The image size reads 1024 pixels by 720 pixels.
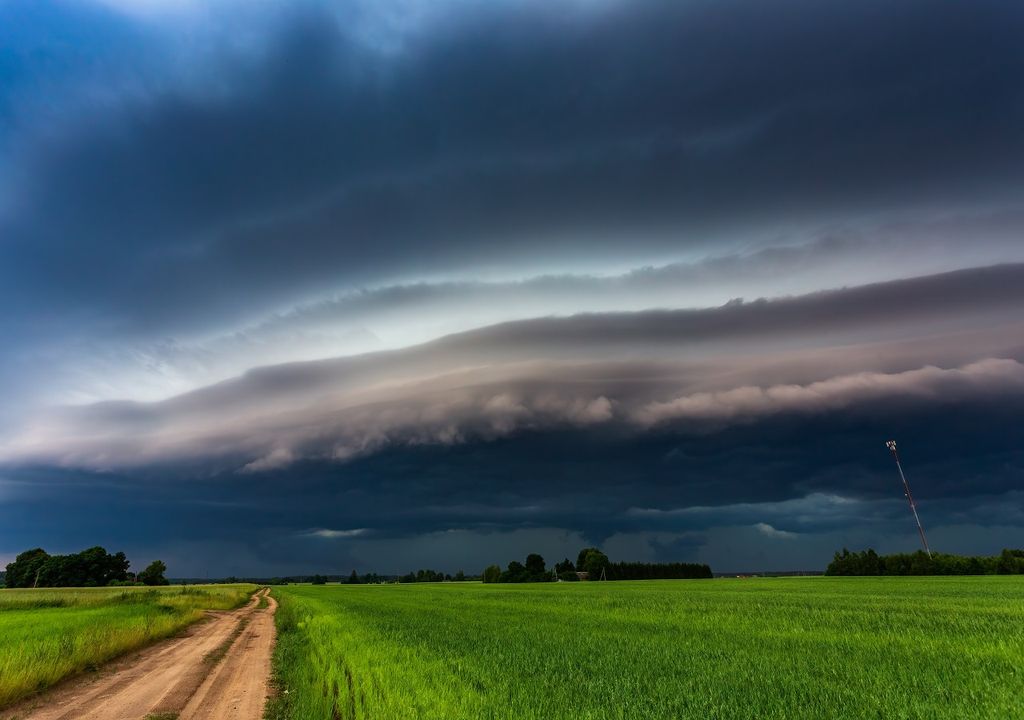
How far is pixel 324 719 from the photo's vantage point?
15.1 m

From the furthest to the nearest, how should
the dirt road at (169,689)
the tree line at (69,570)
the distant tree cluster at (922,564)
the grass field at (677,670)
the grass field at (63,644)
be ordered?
the tree line at (69,570) → the distant tree cluster at (922,564) → the grass field at (63,644) → the dirt road at (169,689) → the grass field at (677,670)

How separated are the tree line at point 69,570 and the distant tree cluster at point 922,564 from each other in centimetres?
21925

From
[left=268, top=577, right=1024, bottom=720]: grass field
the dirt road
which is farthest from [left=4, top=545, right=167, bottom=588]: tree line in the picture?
[left=268, top=577, right=1024, bottom=720]: grass field

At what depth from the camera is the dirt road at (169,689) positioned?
17.0 m

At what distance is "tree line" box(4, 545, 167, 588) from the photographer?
174m

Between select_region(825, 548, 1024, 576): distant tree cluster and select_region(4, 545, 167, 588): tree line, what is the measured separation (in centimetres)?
21925

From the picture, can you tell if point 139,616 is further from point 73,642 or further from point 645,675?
point 645,675

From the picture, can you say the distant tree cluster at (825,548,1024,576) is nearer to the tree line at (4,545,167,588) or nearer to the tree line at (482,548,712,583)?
the tree line at (482,548,712,583)

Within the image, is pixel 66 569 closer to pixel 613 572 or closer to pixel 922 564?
pixel 613 572

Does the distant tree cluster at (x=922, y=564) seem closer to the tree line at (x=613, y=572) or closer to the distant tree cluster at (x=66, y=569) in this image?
the tree line at (x=613, y=572)

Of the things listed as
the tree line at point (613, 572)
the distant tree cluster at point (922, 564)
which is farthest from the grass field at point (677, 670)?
the tree line at point (613, 572)

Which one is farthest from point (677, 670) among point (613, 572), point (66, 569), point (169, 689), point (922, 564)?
point (66, 569)

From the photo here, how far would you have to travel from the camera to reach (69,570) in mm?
176625

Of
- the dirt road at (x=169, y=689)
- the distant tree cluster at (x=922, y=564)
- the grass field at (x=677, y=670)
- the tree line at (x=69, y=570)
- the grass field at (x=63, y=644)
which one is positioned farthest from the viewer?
the tree line at (x=69, y=570)
